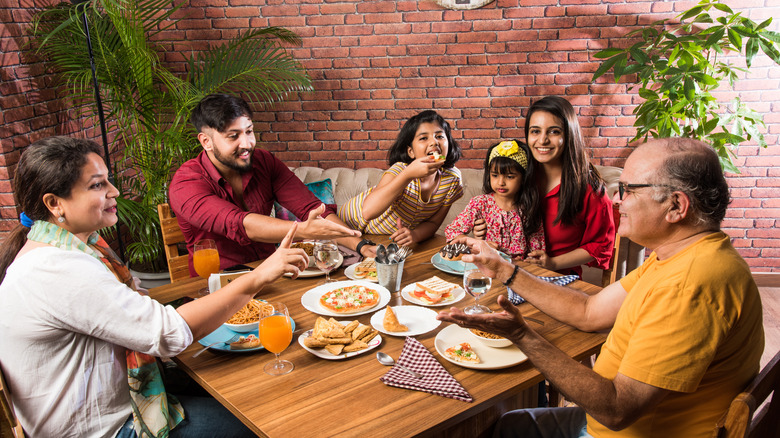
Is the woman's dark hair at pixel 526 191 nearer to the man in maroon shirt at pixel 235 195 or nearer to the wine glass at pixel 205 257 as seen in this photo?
the man in maroon shirt at pixel 235 195

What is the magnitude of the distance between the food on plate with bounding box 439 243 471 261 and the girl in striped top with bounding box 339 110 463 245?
0.43 meters

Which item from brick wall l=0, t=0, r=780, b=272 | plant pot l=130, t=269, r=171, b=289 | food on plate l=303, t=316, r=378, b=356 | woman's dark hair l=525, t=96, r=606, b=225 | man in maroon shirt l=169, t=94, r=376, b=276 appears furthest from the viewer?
brick wall l=0, t=0, r=780, b=272

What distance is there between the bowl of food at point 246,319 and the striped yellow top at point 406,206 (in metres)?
1.03

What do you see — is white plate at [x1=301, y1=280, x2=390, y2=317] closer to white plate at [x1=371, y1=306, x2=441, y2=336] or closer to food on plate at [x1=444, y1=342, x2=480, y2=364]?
white plate at [x1=371, y1=306, x2=441, y2=336]

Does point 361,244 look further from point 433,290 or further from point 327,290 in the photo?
point 433,290

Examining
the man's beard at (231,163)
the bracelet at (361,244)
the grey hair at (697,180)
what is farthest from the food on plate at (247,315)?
the grey hair at (697,180)

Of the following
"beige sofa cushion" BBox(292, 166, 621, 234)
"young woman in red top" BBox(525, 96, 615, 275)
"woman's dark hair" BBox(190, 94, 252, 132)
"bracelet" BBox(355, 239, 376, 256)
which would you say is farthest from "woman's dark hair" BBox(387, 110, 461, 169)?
"beige sofa cushion" BBox(292, 166, 621, 234)

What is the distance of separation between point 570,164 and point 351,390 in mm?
1710

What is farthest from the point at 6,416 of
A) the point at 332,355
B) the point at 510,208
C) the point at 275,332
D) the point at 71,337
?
the point at 510,208

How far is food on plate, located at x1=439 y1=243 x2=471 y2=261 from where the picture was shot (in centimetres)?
198

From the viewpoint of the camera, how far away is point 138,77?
141 inches

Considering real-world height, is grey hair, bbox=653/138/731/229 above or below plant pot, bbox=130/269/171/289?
above

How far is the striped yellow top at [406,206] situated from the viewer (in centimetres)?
269

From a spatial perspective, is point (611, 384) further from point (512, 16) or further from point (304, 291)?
point (512, 16)
